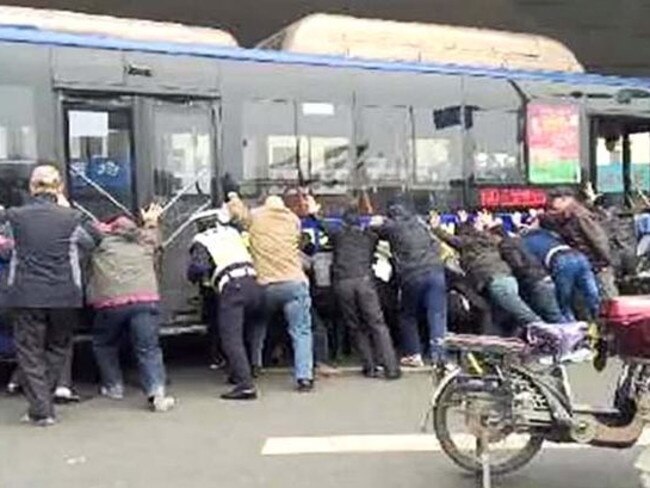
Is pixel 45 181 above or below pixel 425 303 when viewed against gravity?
above

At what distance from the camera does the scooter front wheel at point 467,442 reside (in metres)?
6.34

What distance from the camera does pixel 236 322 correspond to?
29.5ft

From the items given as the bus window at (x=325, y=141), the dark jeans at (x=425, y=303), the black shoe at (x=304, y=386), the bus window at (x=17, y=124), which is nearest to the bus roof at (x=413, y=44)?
the bus window at (x=325, y=141)

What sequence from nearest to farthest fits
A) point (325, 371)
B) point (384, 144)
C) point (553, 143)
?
point (325, 371)
point (384, 144)
point (553, 143)

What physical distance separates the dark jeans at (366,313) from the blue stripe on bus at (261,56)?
2.19m

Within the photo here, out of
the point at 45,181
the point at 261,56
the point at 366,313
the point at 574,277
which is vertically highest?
the point at 261,56

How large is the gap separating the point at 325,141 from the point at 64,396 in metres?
3.43

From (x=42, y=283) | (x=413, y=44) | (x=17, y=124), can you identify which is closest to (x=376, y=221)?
(x=413, y=44)

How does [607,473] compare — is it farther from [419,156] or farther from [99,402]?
[419,156]

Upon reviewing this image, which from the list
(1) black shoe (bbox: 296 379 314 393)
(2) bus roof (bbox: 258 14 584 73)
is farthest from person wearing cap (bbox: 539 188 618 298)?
(1) black shoe (bbox: 296 379 314 393)

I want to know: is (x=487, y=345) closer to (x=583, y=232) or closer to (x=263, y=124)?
(x=263, y=124)

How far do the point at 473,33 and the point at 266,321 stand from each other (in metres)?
4.56

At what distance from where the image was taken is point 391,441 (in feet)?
24.5

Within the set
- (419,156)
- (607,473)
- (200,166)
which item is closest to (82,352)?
(200,166)
